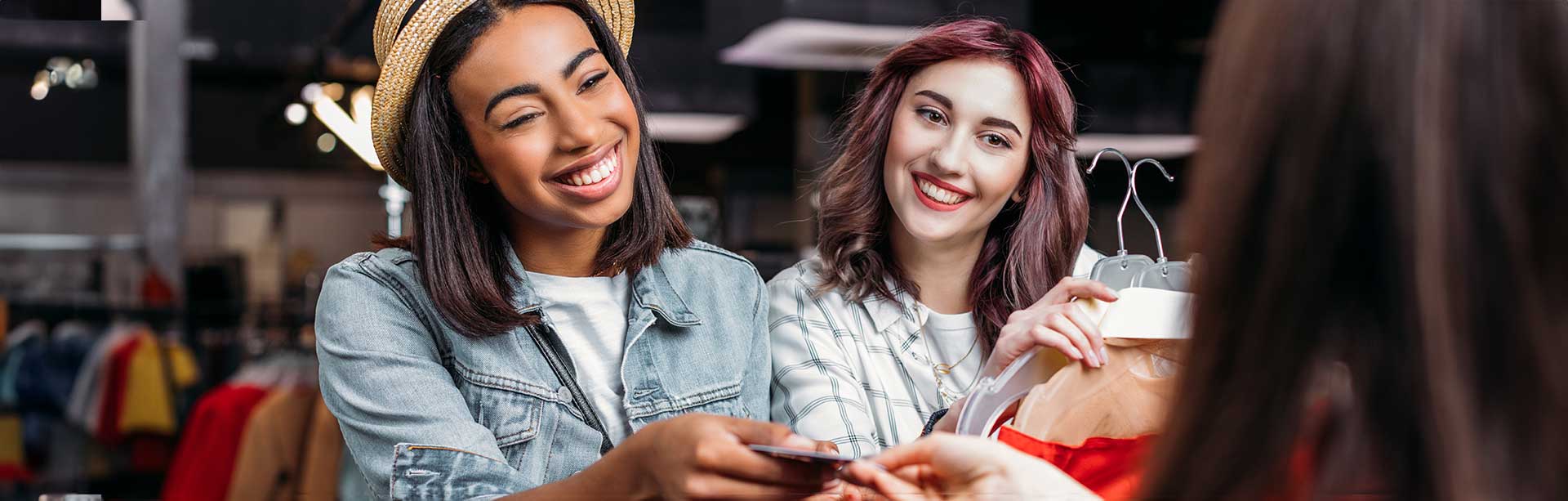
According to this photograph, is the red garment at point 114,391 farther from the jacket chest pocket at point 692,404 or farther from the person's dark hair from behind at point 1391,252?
the person's dark hair from behind at point 1391,252

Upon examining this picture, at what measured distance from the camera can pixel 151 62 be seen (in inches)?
170

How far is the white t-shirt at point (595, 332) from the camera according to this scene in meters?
1.51

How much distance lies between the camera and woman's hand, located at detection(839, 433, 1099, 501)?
895 mm

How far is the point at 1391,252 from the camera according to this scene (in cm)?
64

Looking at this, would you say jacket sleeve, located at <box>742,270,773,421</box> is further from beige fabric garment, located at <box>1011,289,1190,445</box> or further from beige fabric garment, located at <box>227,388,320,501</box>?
beige fabric garment, located at <box>227,388,320,501</box>

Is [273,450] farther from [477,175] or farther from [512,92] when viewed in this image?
[512,92]

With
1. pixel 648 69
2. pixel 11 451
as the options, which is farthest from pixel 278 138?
pixel 648 69

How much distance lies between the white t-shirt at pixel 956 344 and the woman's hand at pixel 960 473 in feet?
2.17

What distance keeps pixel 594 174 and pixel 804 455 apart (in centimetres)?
57

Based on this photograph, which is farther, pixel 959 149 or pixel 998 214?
pixel 998 214

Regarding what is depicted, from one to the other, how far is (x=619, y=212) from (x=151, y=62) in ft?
12.2

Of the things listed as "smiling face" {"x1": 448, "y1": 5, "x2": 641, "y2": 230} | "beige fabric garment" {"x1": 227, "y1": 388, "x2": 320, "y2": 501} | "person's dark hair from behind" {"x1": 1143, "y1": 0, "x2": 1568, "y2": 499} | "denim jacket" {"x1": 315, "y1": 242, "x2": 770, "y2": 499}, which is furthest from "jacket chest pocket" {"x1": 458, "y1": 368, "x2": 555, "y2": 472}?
"beige fabric garment" {"x1": 227, "y1": 388, "x2": 320, "y2": 501}

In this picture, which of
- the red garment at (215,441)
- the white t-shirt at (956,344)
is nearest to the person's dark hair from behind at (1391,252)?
the white t-shirt at (956,344)

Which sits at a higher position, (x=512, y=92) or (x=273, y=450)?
(x=512, y=92)
